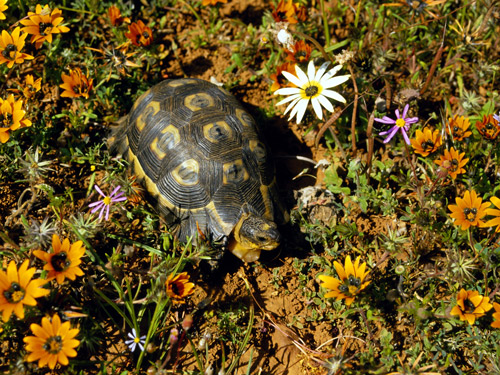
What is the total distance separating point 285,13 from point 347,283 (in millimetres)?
3295

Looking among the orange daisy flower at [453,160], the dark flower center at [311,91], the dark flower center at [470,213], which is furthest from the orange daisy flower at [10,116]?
the dark flower center at [470,213]

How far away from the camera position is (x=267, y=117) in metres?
5.63

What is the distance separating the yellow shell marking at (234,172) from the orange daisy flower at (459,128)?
7.27 feet

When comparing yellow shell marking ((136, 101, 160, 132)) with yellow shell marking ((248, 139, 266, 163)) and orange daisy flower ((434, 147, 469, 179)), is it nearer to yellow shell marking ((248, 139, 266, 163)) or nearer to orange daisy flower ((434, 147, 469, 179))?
yellow shell marking ((248, 139, 266, 163))

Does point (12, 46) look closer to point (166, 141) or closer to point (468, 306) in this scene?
point (166, 141)

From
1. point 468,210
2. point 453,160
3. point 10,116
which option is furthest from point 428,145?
point 10,116

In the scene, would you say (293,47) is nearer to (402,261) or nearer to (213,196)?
(213,196)

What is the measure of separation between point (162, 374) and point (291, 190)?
243cm

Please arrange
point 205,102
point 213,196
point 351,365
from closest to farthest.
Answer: point 351,365
point 213,196
point 205,102

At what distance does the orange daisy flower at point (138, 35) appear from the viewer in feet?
17.2

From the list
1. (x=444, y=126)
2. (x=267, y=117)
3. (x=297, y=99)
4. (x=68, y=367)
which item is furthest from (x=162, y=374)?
(x=444, y=126)

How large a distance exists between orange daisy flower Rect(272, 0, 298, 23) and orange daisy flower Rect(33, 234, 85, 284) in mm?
3465

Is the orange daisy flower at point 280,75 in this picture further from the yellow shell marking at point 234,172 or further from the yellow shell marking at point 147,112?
the yellow shell marking at point 147,112

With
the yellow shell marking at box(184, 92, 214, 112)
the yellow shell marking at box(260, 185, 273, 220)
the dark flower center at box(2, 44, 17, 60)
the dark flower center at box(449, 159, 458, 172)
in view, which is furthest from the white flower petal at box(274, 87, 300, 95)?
the dark flower center at box(2, 44, 17, 60)
